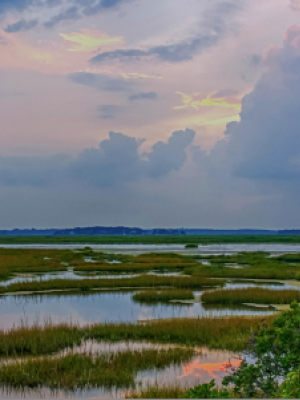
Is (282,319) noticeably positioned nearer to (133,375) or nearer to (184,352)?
(133,375)

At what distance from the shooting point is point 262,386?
7.16m

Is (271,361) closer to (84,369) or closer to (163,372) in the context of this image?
(163,372)

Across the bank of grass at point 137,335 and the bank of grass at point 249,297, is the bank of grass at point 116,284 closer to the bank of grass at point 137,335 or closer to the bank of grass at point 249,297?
the bank of grass at point 249,297

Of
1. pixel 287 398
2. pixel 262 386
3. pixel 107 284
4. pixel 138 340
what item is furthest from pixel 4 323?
pixel 287 398

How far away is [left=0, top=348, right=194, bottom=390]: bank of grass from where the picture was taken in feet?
32.2

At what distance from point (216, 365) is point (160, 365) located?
1483 millimetres

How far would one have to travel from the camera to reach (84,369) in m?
10.3

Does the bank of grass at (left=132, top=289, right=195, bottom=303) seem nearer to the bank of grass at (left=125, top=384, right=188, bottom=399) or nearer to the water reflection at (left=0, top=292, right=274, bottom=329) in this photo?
the water reflection at (left=0, top=292, right=274, bottom=329)

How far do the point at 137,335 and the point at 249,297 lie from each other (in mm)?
9466

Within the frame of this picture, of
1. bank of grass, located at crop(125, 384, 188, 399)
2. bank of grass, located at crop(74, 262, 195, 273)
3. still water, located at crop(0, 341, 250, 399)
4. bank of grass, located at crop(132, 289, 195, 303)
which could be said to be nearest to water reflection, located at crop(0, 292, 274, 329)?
bank of grass, located at crop(132, 289, 195, 303)

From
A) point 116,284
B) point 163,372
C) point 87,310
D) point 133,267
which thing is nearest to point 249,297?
point 87,310

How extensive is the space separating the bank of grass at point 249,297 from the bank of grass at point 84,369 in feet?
33.7

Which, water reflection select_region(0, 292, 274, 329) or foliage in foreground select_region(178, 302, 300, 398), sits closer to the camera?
foliage in foreground select_region(178, 302, 300, 398)

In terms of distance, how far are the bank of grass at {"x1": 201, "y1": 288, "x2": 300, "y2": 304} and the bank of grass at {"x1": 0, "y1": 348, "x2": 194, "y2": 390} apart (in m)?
10.3
